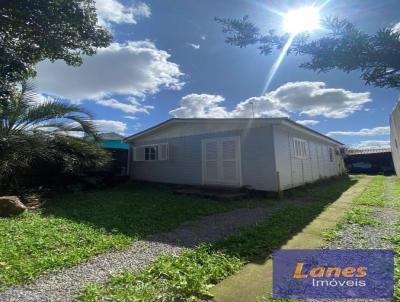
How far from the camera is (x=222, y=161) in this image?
10.7 metres

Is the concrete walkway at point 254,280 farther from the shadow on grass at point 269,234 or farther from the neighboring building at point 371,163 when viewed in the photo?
the neighboring building at point 371,163

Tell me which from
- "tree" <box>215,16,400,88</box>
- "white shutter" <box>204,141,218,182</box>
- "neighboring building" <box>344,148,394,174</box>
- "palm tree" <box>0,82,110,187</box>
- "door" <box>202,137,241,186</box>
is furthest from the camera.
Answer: "neighboring building" <box>344,148,394,174</box>

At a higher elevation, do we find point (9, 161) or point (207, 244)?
point (9, 161)

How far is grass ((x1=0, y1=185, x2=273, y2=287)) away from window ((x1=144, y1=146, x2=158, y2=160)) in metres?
4.13

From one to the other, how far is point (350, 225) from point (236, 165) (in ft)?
17.1

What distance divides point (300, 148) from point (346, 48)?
439 inches

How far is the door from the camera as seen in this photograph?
10.3 metres

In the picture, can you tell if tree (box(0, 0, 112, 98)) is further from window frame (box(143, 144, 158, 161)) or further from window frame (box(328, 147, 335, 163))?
window frame (box(328, 147, 335, 163))

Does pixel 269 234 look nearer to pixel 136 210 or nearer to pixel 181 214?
pixel 181 214

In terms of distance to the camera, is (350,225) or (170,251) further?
(350,225)

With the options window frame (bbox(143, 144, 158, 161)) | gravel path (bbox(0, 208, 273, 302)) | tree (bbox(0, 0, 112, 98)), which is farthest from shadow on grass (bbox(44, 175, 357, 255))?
window frame (bbox(143, 144, 158, 161))

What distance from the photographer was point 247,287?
2.92 meters

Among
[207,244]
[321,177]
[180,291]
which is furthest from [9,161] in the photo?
[321,177]

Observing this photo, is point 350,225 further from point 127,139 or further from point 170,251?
point 127,139
